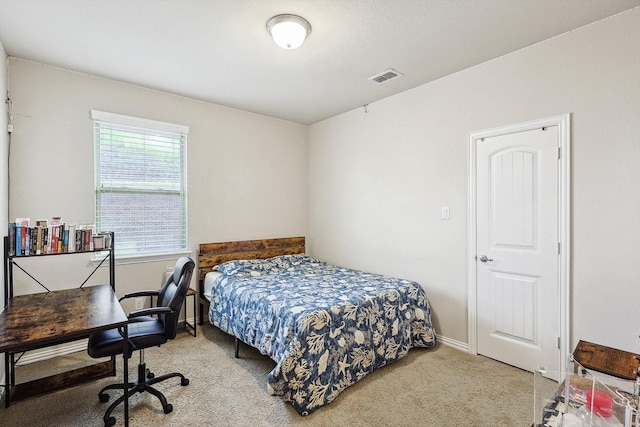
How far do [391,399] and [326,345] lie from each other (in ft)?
1.98

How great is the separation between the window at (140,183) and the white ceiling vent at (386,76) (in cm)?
222

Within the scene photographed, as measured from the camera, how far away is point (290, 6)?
207 centimetres

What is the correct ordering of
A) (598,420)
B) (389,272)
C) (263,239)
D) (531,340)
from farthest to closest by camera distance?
(263,239) → (389,272) → (531,340) → (598,420)

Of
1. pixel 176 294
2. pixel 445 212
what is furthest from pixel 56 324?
pixel 445 212

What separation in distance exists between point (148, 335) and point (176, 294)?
1.02ft

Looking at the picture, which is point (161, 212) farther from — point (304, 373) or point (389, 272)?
point (389, 272)

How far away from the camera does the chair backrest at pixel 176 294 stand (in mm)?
2271

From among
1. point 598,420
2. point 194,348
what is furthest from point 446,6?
point 194,348

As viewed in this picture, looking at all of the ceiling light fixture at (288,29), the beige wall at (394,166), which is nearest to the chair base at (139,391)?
the beige wall at (394,166)

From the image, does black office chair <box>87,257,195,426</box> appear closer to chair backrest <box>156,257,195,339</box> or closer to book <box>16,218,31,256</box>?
chair backrest <box>156,257,195,339</box>

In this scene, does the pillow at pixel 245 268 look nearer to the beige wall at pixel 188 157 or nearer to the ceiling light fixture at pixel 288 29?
the beige wall at pixel 188 157

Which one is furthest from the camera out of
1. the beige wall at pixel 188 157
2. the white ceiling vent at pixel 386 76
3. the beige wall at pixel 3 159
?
the white ceiling vent at pixel 386 76

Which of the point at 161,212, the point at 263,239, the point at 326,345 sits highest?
the point at 161,212

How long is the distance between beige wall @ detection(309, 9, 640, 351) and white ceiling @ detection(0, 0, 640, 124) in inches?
9.0
